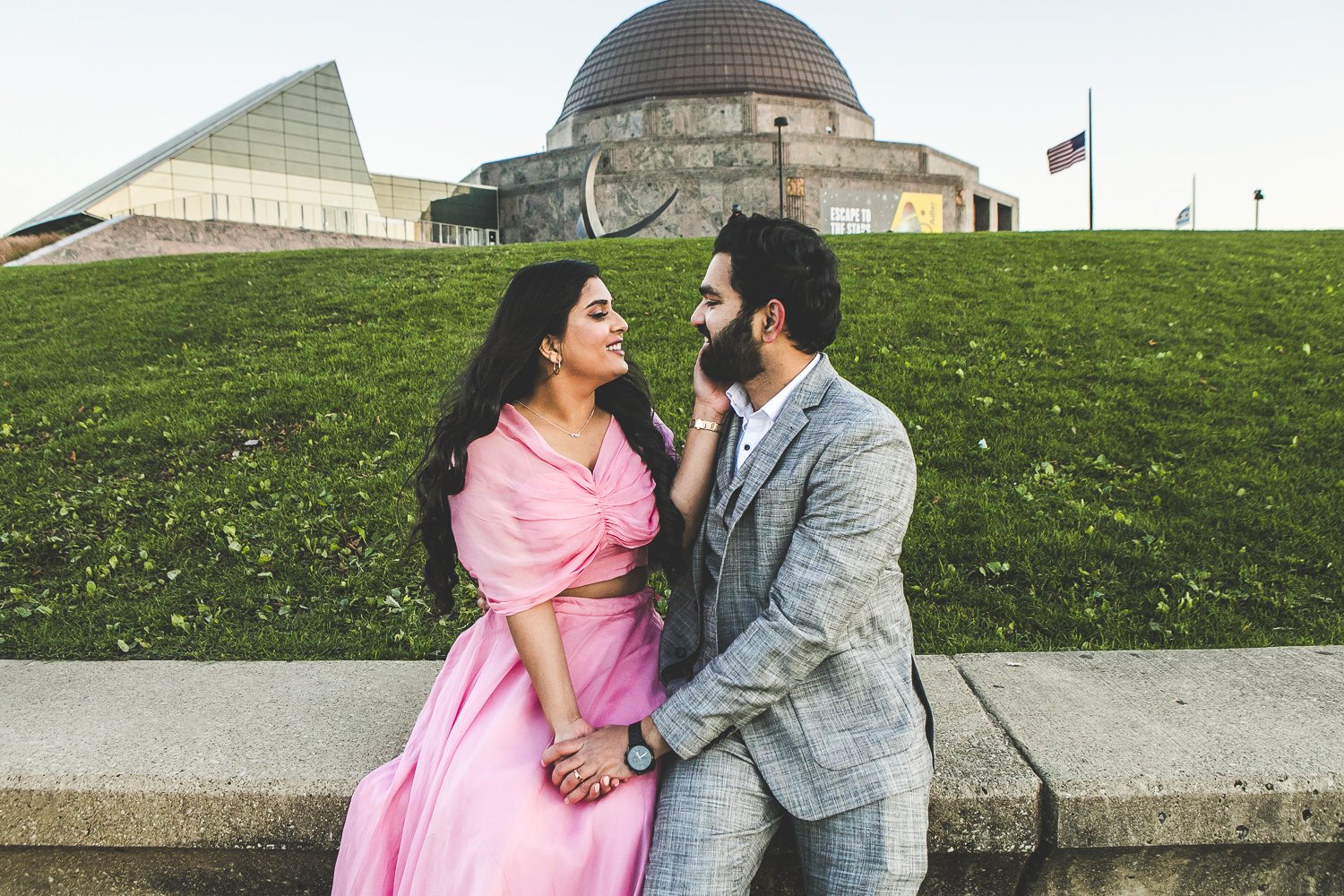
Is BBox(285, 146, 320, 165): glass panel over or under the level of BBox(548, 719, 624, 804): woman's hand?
over

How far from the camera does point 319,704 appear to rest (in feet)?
8.79

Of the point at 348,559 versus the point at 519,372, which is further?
the point at 348,559

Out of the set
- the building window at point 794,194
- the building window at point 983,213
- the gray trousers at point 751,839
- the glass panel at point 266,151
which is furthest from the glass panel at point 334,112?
the gray trousers at point 751,839

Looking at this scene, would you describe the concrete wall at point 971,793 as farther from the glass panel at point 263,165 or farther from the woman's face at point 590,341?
the glass panel at point 263,165

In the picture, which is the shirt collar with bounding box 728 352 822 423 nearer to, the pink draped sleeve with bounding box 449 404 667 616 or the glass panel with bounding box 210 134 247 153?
the pink draped sleeve with bounding box 449 404 667 616

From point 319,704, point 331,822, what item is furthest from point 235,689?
point 331,822

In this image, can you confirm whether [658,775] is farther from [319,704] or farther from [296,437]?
[296,437]

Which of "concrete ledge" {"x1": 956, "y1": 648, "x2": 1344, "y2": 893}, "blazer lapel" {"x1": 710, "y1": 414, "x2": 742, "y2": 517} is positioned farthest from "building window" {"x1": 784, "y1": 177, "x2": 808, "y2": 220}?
"blazer lapel" {"x1": 710, "y1": 414, "x2": 742, "y2": 517}

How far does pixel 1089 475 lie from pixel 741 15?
28.0 m

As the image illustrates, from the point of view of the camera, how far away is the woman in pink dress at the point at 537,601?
190cm

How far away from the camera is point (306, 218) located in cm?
2453

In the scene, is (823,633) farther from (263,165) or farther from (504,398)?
(263,165)

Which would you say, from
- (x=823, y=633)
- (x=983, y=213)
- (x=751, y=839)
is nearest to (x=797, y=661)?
(x=823, y=633)

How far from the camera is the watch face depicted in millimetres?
1968
